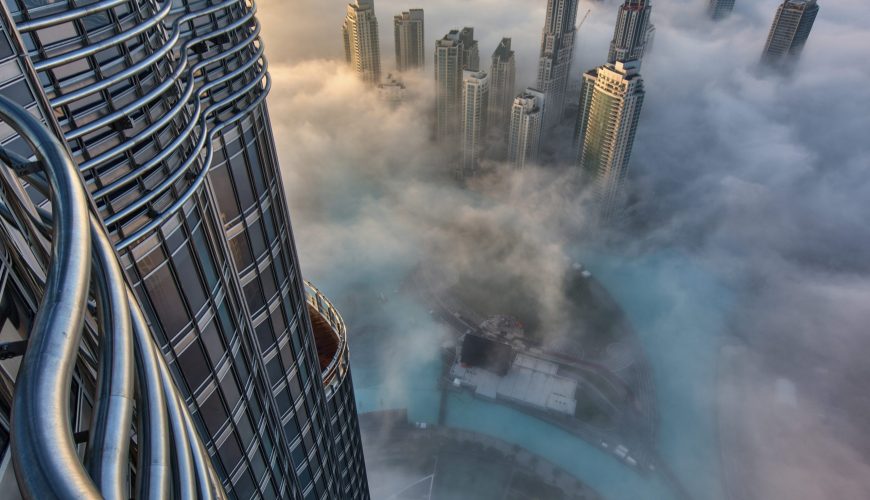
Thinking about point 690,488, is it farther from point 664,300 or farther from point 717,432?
point 664,300

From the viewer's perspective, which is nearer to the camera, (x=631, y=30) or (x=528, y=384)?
(x=528, y=384)

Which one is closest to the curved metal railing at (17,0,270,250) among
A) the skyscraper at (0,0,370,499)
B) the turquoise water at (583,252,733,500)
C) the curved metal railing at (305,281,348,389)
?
the skyscraper at (0,0,370,499)

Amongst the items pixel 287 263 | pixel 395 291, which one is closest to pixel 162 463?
pixel 287 263

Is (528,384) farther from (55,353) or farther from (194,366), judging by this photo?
(55,353)

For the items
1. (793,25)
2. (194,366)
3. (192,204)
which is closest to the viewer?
(192,204)

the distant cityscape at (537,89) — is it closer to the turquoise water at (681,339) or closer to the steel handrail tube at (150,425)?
the turquoise water at (681,339)

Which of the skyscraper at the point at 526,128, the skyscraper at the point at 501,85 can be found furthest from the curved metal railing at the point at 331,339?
the skyscraper at the point at 501,85

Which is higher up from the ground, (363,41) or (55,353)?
(55,353)

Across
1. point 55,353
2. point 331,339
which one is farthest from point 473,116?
point 55,353
